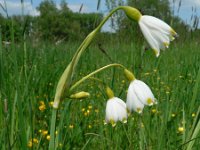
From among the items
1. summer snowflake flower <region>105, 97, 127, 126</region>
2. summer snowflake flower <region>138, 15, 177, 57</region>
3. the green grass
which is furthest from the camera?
the green grass

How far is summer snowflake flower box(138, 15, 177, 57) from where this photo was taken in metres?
0.92

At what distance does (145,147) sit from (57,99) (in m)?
0.58

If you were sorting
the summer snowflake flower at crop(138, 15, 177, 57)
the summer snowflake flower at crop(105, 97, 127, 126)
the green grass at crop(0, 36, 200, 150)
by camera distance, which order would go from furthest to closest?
the green grass at crop(0, 36, 200, 150), the summer snowflake flower at crop(105, 97, 127, 126), the summer snowflake flower at crop(138, 15, 177, 57)

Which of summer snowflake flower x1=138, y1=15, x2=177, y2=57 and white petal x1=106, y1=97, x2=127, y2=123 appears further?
white petal x1=106, y1=97, x2=127, y2=123

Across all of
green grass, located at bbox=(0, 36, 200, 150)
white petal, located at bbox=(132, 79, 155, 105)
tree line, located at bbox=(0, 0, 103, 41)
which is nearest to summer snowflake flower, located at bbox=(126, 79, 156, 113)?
white petal, located at bbox=(132, 79, 155, 105)

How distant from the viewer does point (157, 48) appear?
3.01 feet

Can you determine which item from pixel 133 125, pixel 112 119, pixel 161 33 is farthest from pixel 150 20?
pixel 133 125

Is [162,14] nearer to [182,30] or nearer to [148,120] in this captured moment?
[182,30]

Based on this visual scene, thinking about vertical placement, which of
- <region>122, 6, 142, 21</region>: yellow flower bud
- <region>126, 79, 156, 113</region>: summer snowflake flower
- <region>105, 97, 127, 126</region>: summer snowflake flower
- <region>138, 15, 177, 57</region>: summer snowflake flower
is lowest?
<region>105, 97, 127, 126</region>: summer snowflake flower

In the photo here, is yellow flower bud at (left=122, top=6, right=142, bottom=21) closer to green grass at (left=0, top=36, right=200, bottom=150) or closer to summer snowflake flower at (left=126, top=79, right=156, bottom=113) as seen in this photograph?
summer snowflake flower at (left=126, top=79, right=156, bottom=113)

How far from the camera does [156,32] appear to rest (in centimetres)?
92

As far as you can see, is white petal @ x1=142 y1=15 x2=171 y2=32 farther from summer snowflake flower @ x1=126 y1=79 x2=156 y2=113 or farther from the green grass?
the green grass

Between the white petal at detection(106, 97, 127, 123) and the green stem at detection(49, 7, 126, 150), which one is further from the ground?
the green stem at detection(49, 7, 126, 150)

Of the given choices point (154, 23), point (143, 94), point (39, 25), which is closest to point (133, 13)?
point (154, 23)
